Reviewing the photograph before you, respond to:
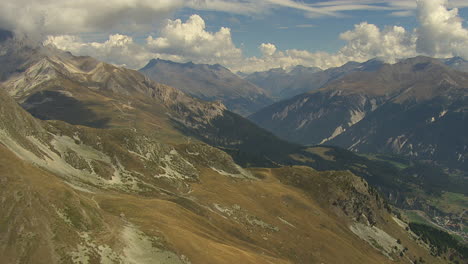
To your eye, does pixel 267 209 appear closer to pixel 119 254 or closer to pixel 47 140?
pixel 47 140

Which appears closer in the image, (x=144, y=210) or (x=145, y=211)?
(x=145, y=211)

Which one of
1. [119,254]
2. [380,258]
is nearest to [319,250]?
[380,258]

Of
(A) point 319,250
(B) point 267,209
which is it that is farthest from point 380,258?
(B) point 267,209

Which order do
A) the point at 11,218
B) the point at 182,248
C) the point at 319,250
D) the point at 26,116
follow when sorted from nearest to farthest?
the point at 11,218
the point at 182,248
the point at 26,116
the point at 319,250

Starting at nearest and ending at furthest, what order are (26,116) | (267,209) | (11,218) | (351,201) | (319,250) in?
(11,218) → (26,116) → (319,250) → (267,209) → (351,201)

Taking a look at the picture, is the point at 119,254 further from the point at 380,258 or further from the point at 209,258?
the point at 380,258

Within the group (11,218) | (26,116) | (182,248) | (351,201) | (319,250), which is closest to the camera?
(11,218)

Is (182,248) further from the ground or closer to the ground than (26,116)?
closer to the ground

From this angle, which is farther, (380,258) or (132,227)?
(380,258)

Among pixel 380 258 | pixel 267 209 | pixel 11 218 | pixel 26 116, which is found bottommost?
pixel 380 258
